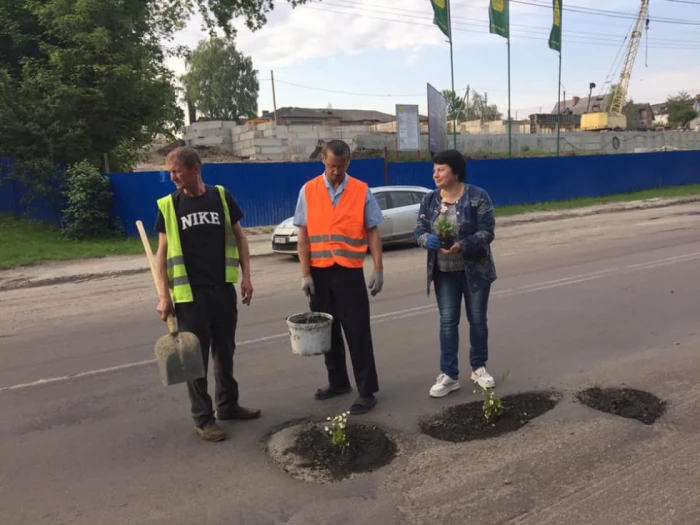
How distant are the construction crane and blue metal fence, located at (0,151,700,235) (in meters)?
38.5

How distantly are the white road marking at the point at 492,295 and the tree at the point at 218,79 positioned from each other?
6448 centimetres

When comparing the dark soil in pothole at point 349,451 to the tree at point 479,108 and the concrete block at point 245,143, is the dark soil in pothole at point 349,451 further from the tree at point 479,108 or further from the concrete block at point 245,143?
the tree at point 479,108

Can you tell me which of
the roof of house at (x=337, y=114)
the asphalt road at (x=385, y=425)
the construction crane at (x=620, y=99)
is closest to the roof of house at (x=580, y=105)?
the construction crane at (x=620, y=99)

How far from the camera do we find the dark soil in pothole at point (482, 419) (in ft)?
12.9

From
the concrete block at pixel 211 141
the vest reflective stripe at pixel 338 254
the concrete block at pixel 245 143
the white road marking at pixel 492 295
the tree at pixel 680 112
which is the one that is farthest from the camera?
the tree at pixel 680 112

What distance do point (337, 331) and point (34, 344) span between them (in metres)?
3.94

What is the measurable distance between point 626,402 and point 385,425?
5.62 feet

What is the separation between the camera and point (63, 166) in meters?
16.5

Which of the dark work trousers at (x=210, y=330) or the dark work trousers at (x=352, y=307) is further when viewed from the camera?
the dark work trousers at (x=352, y=307)

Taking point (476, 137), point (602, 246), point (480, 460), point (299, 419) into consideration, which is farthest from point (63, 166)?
point (476, 137)

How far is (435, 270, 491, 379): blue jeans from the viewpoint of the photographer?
15.1ft

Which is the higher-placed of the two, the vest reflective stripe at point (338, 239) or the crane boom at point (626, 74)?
the crane boom at point (626, 74)

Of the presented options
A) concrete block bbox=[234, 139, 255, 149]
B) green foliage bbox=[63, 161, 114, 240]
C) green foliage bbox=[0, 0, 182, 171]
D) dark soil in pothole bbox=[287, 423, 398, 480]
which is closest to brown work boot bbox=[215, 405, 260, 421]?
dark soil in pothole bbox=[287, 423, 398, 480]

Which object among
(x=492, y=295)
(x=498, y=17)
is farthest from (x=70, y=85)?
(x=498, y=17)
